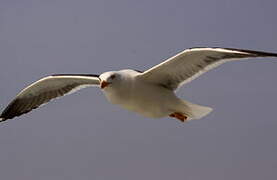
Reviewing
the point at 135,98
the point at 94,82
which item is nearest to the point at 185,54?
the point at 135,98

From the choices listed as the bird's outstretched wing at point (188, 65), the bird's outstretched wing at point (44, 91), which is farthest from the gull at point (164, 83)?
the bird's outstretched wing at point (44, 91)

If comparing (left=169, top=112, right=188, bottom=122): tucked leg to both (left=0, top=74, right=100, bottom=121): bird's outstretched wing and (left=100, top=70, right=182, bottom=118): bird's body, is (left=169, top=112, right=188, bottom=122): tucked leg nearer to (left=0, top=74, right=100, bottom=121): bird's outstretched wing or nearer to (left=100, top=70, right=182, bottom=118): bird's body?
(left=100, top=70, right=182, bottom=118): bird's body

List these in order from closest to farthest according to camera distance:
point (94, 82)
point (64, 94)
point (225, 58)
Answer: point (225, 58)
point (94, 82)
point (64, 94)

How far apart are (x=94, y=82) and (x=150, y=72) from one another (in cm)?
77

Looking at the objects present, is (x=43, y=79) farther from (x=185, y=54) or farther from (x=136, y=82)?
(x=185, y=54)

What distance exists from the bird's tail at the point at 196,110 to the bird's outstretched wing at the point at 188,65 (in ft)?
0.57

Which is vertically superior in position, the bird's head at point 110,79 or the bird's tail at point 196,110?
the bird's head at point 110,79

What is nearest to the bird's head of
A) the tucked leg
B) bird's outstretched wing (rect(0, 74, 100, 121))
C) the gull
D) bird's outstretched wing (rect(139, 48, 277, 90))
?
the gull

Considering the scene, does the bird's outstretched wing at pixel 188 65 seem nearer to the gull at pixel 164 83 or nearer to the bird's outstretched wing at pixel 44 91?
the gull at pixel 164 83

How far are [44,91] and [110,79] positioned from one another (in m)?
1.23

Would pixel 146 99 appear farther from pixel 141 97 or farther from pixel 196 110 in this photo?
pixel 196 110

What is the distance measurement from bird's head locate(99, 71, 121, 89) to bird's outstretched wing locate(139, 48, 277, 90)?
19cm

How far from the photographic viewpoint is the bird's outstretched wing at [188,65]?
327 cm

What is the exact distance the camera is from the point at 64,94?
4500 mm
